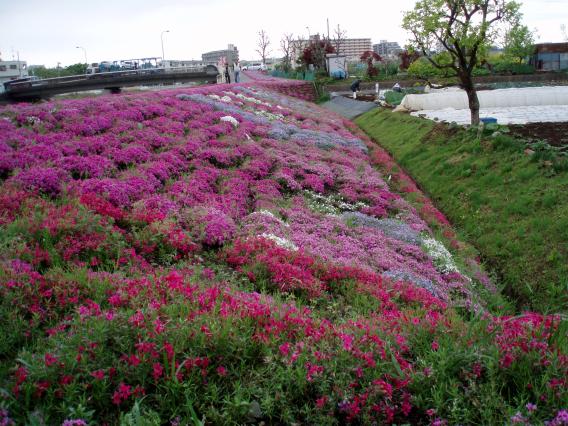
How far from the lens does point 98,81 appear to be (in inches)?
2136

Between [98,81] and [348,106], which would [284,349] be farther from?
[98,81]

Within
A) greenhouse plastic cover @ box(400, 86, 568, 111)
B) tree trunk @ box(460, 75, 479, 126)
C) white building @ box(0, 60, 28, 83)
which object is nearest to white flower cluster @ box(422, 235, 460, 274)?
tree trunk @ box(460, 75, 479, 126)

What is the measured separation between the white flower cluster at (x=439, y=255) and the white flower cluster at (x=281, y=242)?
3846 mm

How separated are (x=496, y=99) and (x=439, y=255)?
1197 inches

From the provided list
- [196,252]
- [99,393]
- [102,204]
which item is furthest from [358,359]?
[102,204]

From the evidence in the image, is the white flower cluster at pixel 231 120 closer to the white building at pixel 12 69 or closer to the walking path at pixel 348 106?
the walking path at pixel 348 106

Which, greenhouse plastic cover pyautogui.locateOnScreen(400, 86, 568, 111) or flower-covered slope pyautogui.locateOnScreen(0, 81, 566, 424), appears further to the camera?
greenhouse plastic cover pyautogui.locateOnScreen(400, 86, 568, 111)

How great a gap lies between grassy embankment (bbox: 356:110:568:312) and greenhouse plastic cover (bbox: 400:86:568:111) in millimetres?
13640

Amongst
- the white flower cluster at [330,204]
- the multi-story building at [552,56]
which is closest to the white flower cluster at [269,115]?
the white flower cluster at [330,204]

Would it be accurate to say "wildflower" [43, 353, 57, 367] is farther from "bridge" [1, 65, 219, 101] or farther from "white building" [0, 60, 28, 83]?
Answer: "white building" [0, 60, 28, 83]

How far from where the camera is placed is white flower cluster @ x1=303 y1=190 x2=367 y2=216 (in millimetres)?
14328

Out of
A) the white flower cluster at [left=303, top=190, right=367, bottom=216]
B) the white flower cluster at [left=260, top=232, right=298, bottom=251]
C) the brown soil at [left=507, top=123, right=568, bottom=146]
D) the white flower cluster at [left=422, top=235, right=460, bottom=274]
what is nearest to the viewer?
the white flower cluster at [left=260, top=232, right=298, bottom=251]

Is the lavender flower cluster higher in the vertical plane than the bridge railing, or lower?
lower

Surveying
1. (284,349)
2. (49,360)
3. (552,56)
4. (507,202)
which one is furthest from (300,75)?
(49,360)
